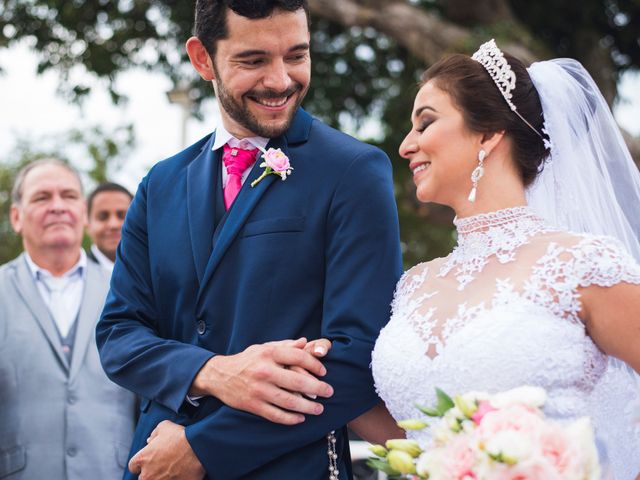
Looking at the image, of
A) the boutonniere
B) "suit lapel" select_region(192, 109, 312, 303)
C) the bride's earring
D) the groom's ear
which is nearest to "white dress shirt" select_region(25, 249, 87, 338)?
the groom's ear

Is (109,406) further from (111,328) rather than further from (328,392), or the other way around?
(328,392)

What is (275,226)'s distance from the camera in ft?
9.93

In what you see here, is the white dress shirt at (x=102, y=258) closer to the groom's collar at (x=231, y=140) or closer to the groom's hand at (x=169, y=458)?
the groom's collar at (x=231, y=140)

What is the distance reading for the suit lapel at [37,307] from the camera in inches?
184

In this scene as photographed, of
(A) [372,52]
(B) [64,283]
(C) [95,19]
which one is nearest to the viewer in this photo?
(B) [64,283]

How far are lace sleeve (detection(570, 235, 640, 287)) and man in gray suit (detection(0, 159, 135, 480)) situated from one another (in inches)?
A: 102

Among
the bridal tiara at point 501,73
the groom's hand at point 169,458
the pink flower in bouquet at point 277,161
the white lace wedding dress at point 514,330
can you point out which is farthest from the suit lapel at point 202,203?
the bridal tiara at point 501,73

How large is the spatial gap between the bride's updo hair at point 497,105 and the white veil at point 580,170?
60 mm

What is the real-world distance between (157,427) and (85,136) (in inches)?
1189

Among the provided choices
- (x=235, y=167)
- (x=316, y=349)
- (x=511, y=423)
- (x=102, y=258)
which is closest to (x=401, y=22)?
(x=102, y=258)

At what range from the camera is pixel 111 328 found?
3174 mm

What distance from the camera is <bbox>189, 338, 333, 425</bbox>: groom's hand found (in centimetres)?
279

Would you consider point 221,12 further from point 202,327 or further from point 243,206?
point 202,327

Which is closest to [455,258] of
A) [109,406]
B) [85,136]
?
[109,406]
